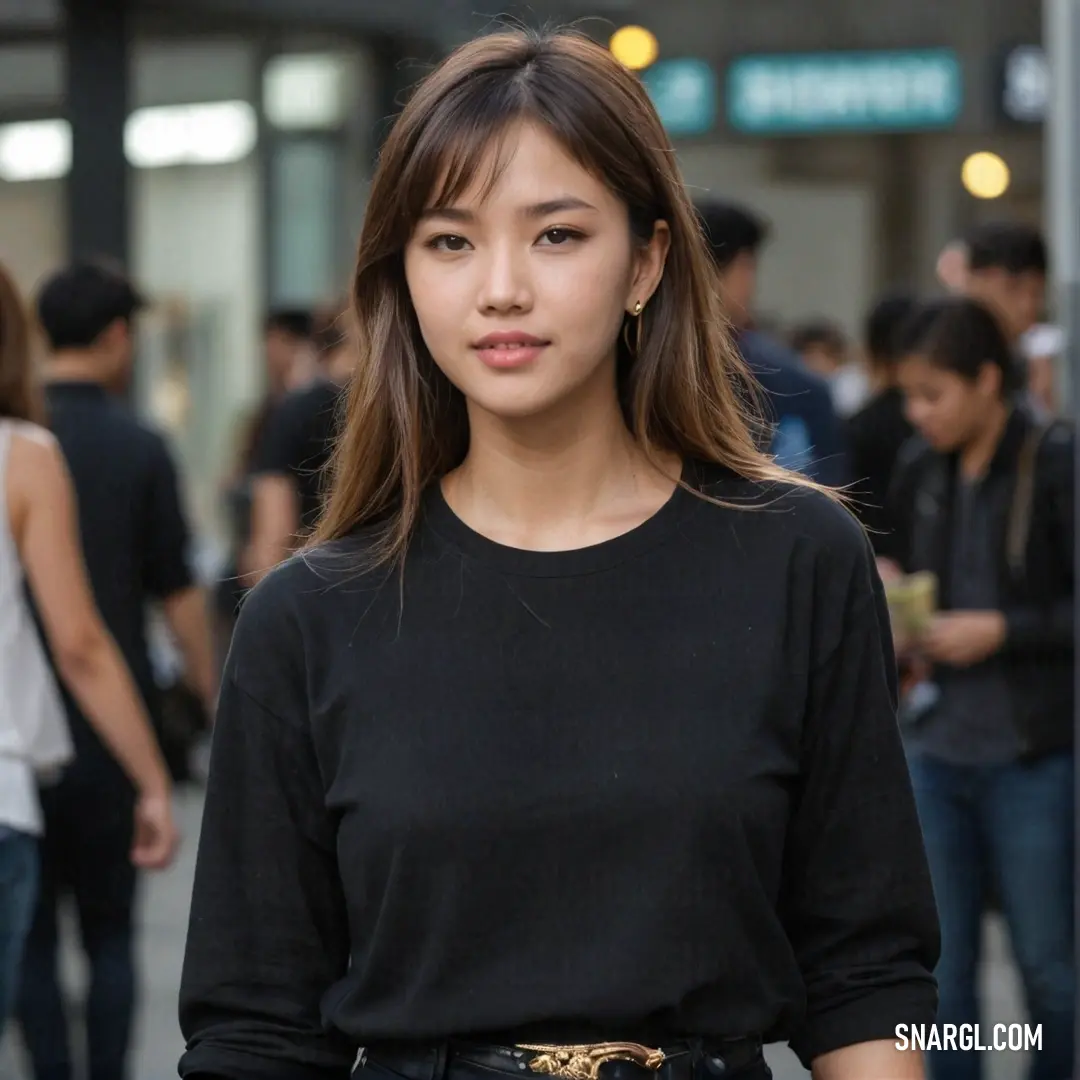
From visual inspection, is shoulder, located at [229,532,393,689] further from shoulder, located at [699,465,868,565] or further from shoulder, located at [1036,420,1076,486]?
shoulder, located at [1036,420,1076,486]

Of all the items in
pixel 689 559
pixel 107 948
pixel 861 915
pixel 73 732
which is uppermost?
pixel 689 559

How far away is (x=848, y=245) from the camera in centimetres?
1803

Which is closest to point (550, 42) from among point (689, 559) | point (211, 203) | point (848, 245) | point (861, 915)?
point (689, 559)

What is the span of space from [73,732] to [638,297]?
10.3 feet

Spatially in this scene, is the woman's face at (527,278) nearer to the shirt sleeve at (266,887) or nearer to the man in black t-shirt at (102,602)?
the shirt sleeve at (266,887)

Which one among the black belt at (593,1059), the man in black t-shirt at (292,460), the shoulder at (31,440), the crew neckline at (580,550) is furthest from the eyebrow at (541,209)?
the man in black t-shirt at (292,460)

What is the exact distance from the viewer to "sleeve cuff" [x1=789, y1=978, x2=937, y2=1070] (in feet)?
7.52

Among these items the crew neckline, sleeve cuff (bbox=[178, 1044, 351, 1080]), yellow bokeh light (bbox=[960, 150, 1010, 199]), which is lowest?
sleeve cuff (bbox=[178, 1044, 351, 1080])

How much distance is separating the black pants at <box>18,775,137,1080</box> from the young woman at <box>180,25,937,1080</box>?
301 cm

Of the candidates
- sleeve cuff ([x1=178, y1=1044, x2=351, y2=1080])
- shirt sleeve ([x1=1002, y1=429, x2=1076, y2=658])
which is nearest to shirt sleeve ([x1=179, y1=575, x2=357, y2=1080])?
sleeve cuff ([x1=178, y1=1044, x2=351, y2=1080])

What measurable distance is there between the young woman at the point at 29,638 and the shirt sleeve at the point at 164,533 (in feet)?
2.59

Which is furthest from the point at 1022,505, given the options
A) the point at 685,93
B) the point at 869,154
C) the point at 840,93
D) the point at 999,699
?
the point at 869,154

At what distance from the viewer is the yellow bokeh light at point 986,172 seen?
52.4 ft

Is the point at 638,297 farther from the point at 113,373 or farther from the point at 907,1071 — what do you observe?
the point at 113,373
